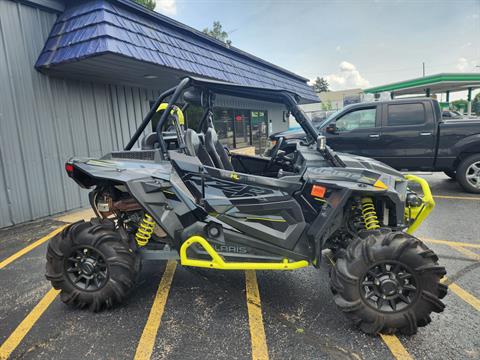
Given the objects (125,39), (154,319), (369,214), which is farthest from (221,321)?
(125,39)

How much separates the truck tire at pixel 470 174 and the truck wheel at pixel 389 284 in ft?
18.0

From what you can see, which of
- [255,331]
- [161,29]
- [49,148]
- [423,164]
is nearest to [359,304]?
[255,331]

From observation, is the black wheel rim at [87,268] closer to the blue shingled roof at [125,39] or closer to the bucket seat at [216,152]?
the bucket seat at [216,152]

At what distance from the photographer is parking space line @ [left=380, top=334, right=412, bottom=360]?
2.32 m

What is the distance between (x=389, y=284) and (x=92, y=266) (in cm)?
264

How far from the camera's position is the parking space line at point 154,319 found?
8.14ft

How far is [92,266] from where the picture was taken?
2.97m

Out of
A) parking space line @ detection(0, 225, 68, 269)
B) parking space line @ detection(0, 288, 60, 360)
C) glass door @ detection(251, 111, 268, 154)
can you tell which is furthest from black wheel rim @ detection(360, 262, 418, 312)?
glass door @ detection(251, 111, 268, 154)

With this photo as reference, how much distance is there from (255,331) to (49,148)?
574 centimetres

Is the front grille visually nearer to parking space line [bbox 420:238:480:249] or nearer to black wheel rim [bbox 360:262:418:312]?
black wheel rim [bbox 360:262:418:312]

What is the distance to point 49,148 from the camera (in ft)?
20.8

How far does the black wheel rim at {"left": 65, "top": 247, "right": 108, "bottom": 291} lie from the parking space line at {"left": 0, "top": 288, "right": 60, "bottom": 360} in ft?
1.62

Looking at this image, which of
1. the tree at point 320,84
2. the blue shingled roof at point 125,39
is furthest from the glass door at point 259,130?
the tree at point 320,84

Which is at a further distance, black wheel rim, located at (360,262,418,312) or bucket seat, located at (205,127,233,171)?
bucket seat, located at (205,127,233,171)
